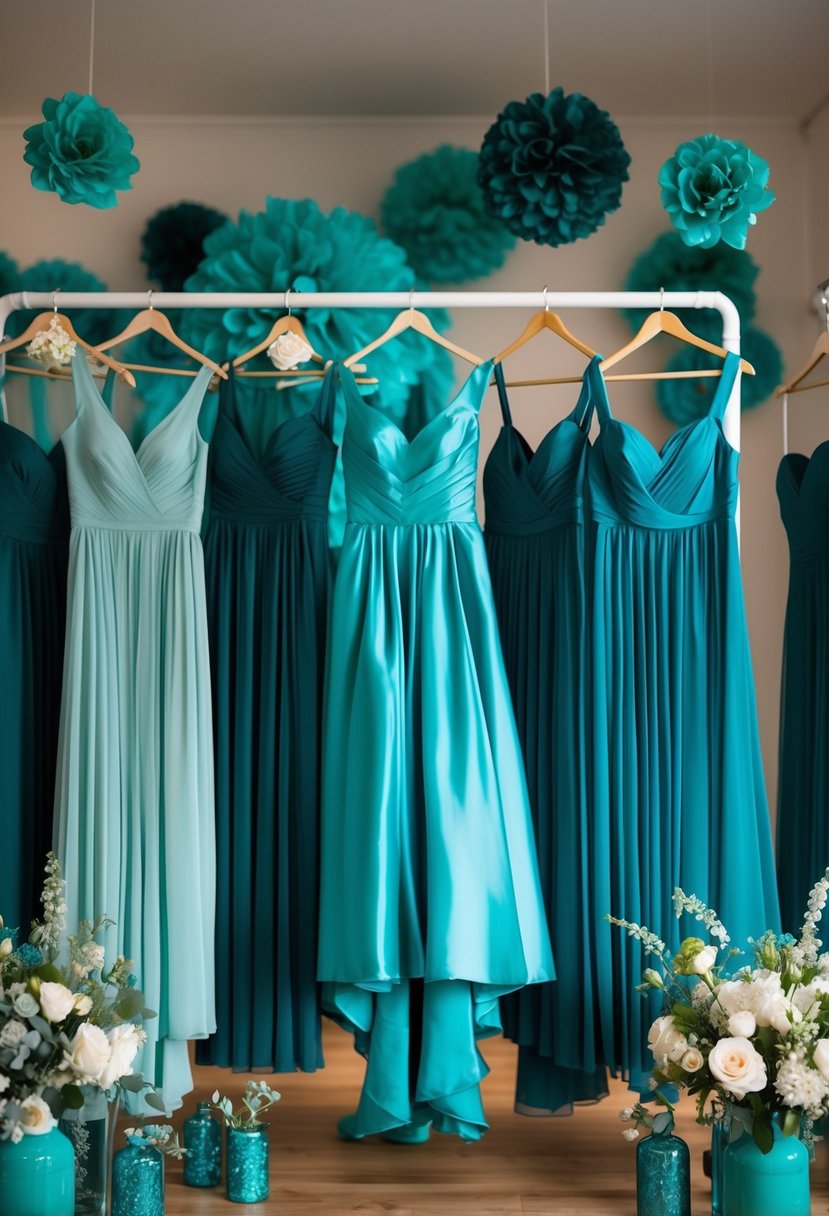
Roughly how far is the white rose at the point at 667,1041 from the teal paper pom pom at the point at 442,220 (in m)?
2.23

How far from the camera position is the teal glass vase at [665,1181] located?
2107 millimetres

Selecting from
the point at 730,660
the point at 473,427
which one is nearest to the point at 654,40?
the point at 473,427

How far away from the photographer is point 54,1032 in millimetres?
2012

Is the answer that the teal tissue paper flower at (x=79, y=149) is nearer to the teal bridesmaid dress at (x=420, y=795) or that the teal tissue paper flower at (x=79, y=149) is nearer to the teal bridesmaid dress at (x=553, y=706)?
the teal bridesmaid dress at (x=420, y=795)

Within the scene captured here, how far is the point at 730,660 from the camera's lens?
246cm

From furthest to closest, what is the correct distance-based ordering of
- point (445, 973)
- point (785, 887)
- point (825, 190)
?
point (825, 190) → point (785, 887) → point (445, 973)

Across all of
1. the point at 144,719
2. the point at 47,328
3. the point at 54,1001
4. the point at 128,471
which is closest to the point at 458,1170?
the point at 54,1001

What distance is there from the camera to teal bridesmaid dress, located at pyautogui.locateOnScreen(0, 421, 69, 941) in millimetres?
2500

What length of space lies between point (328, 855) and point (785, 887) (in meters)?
1.00

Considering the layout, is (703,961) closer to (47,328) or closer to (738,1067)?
(738,1067)

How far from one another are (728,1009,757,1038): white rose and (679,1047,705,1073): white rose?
0.07 m

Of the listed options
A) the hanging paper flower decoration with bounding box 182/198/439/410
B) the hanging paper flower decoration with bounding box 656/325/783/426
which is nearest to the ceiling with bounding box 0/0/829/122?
the hanging paper flower decoration with bounding box 182/198/439/410

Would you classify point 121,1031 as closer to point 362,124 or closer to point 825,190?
point 362,124

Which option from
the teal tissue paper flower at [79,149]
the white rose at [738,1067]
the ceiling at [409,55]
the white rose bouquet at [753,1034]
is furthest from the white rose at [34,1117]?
the ceiling at [409,55]
